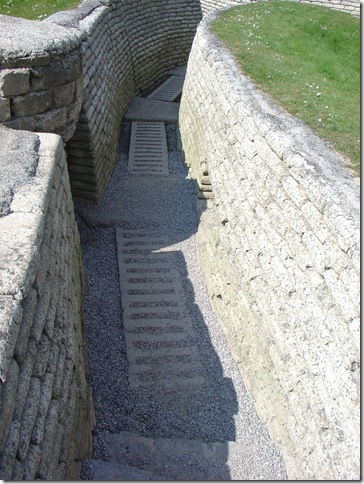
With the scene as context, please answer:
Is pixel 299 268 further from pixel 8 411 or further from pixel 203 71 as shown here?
pixel 203 71

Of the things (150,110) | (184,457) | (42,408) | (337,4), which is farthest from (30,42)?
(337,4)

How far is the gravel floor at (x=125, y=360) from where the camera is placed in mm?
4727

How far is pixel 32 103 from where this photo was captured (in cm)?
546

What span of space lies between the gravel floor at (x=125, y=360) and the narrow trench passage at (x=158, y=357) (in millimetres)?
11

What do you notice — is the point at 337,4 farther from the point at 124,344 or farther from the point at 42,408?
the point at 42,408

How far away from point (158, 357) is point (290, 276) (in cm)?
201

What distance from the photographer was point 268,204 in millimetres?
4957

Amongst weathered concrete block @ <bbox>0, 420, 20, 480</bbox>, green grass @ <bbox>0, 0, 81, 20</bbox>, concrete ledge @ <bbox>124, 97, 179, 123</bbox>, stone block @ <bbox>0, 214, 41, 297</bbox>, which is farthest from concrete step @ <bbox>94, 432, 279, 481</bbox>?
concrete ledge @ <bbox>124, 97, 179, 123</bbox>

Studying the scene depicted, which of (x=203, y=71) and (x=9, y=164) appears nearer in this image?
(x=9, y=164)

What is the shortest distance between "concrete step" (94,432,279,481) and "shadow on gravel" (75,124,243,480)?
0.06ft

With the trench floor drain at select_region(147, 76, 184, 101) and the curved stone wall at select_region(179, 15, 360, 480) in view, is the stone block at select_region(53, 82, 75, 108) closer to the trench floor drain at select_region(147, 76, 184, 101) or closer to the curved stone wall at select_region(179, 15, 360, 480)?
the curved stone wall at select_region(179, 15, 360, 480)

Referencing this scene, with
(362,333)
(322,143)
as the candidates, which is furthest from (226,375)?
(322,143)

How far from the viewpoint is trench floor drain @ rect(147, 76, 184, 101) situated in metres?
14.1

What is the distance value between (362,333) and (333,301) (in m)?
0.45
